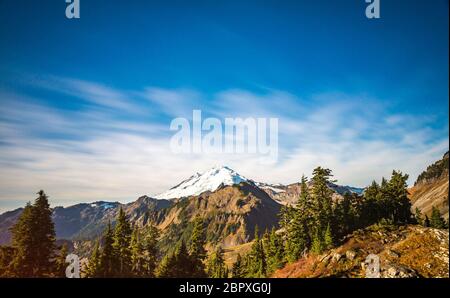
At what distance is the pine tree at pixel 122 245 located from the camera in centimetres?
3950

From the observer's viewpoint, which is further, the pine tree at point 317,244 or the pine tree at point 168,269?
the pine tree at point 317,244

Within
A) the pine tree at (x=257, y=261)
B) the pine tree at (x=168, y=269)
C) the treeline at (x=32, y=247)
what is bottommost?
the pine tree at (x=257, y=261)

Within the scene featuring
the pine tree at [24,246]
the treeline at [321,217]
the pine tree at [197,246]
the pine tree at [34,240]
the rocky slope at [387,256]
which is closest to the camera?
the pine tree at [24,246]

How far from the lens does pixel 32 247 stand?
95.7ft

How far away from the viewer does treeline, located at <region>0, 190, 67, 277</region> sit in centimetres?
2855

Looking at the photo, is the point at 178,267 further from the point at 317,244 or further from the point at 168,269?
the point at 317,244

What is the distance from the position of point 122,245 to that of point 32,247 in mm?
12363

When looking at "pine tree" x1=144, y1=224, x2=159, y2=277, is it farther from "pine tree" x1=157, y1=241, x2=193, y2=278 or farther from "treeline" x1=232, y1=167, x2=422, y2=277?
"treeline" x1=232, y1=167, x2=422, y2=277

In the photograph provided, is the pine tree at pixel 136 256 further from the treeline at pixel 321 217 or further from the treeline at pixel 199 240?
the treeline at pixel 321 217

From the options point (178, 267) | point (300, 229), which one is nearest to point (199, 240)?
point (178, 267)

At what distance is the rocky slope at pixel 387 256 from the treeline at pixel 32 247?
3409 cm

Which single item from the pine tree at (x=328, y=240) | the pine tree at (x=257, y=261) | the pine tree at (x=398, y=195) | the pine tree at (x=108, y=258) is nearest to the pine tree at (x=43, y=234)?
the pine tree at (x=108, y=258)

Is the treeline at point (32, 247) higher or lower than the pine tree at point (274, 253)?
higher
